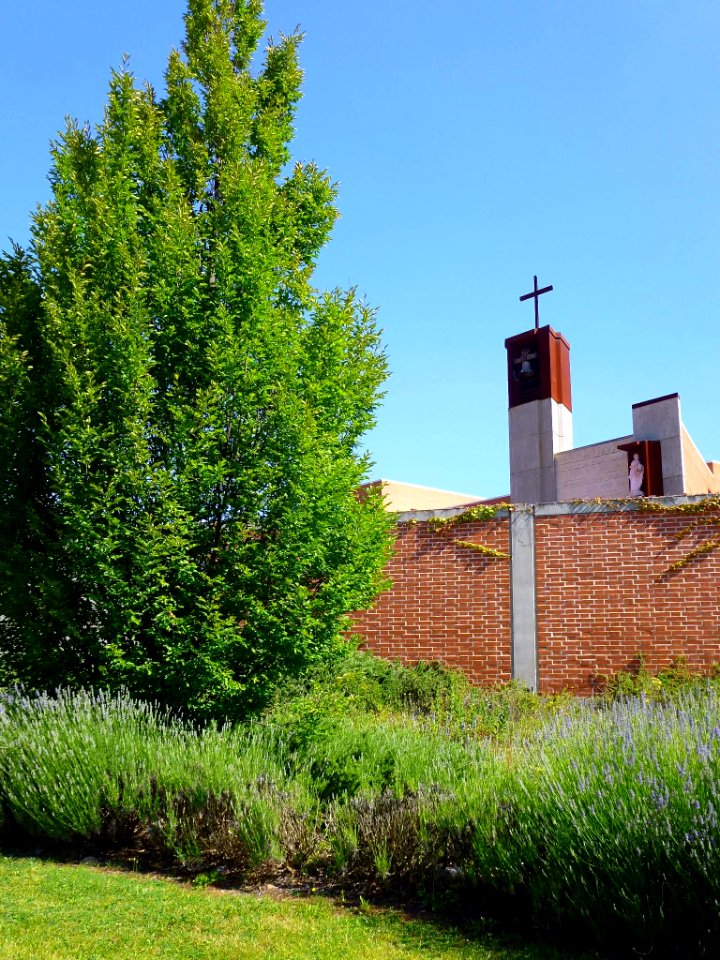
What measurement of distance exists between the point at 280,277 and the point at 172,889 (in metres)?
5.64

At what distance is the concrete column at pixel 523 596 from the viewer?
41.7 ft

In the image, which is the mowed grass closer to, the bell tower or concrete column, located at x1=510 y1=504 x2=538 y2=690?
concrete column, located at x1=510 y1=504 x2=538 y2=690

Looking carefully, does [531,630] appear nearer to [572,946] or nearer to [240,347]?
[240,347]

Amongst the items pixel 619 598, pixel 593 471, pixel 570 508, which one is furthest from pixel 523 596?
pixel 593 471

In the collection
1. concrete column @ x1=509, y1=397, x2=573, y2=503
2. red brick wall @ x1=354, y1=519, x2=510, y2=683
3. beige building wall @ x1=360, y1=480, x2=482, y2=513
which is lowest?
red brick wall @ x1=354, y1=519, x2=510, y2=683

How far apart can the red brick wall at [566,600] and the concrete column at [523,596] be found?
102mm

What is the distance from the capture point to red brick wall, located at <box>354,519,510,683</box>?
12961 mm

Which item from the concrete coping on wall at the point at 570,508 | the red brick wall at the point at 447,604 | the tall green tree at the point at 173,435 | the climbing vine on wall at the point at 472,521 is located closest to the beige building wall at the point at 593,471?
the concrete coping on wall at the point at 570,508

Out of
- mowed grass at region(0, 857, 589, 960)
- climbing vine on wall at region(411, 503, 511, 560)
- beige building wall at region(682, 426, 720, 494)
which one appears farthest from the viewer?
beige building wall at region(682, 426, 720, 494)

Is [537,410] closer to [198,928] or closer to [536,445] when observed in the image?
[536,445]

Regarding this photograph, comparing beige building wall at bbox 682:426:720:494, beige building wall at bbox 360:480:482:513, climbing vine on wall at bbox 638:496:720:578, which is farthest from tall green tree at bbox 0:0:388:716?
beige building wall at bbox 682:426:720:494

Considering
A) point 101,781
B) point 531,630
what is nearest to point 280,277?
point 101,781

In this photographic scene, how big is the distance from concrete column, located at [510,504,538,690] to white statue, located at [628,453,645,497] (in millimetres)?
10039

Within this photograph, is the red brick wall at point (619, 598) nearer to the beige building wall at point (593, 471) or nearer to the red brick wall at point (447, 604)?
the red brick wall at point (447, 604)
